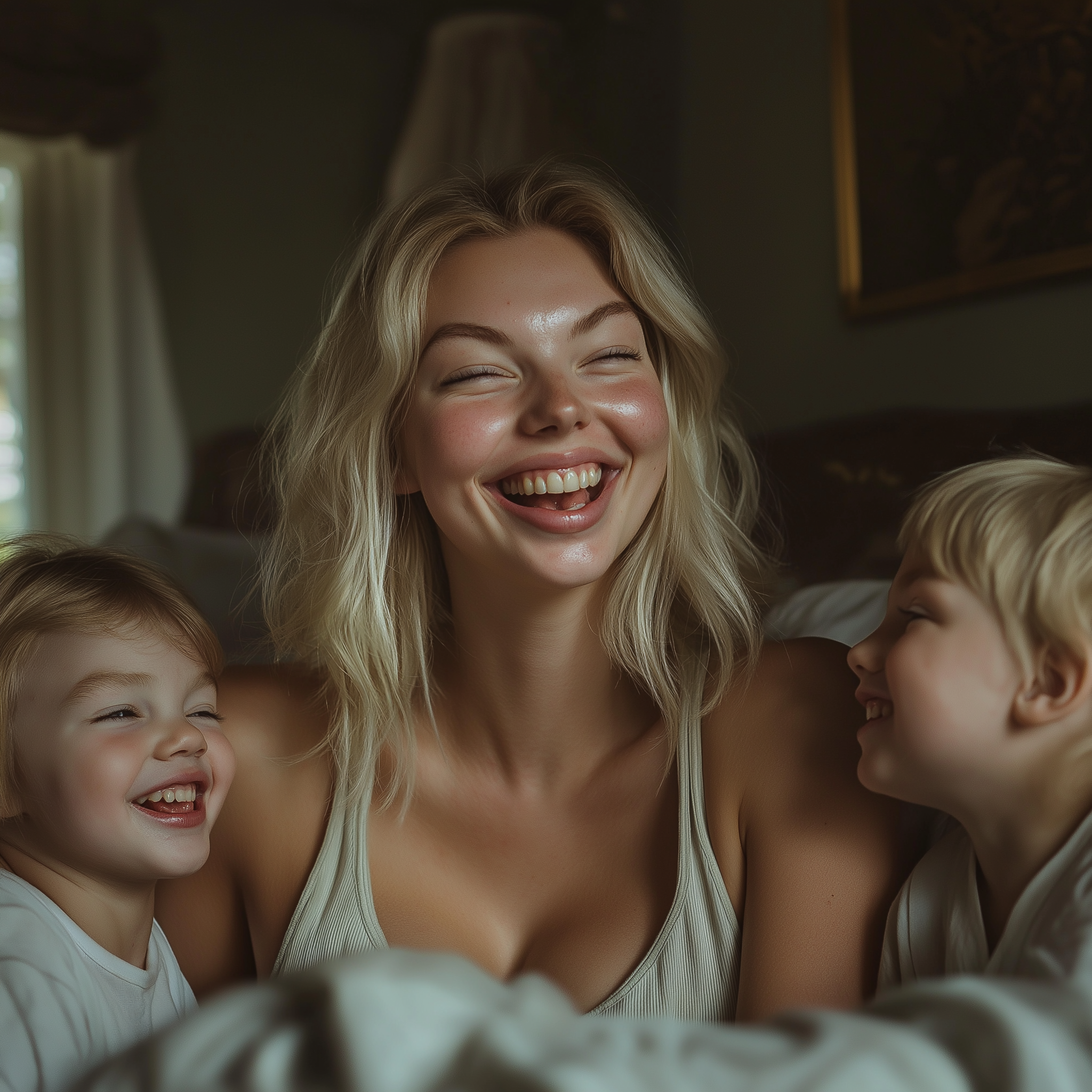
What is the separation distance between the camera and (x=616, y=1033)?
28.6 inches

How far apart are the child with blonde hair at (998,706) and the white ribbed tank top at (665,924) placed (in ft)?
0.68

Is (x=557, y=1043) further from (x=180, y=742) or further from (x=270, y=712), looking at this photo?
(x=270, y=712)

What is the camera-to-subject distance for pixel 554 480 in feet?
4.24

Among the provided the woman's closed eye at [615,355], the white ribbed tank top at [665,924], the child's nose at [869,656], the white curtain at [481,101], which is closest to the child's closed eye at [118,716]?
the white ribbed tank top at [665,924]

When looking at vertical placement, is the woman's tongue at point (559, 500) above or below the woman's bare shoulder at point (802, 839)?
above

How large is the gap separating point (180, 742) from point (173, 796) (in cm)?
7

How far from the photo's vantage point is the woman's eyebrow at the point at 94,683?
1195 millimetres

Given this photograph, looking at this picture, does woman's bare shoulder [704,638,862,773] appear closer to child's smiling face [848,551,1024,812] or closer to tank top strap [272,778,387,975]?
child's smiling face [848,551,1024,812]

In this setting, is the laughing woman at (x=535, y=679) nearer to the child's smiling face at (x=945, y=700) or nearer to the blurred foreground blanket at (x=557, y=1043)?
the child's smiling face at (x=945, y=700)

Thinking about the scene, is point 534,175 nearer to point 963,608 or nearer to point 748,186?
point 963,608

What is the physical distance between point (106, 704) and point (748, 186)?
6.05 ft

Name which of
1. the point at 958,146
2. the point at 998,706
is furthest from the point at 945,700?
the point at 958,146

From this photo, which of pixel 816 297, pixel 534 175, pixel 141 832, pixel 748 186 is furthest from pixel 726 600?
pixel 748 186

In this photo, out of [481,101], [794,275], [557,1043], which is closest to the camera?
[557,1043]
